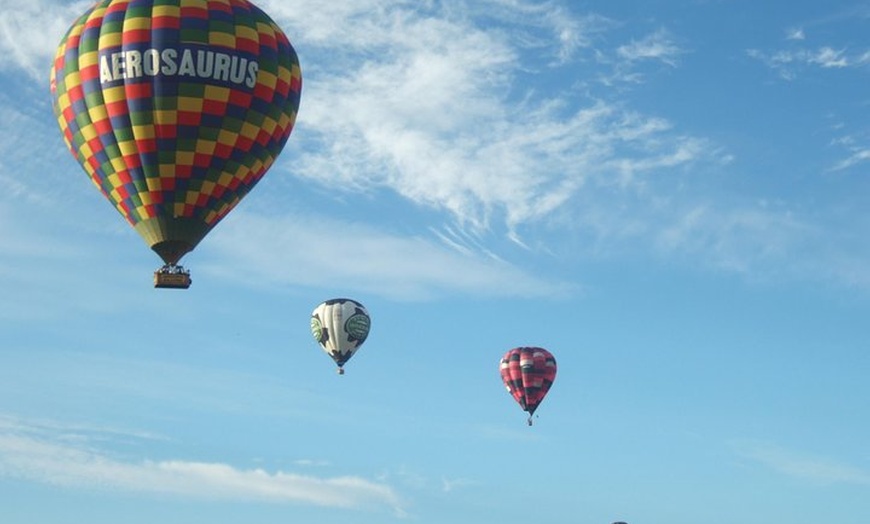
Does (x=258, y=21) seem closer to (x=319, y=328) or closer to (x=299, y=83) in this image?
(x=299, y=83)

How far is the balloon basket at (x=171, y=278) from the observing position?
5366 cm

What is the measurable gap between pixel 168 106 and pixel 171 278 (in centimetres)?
615

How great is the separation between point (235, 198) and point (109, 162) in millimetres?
4867

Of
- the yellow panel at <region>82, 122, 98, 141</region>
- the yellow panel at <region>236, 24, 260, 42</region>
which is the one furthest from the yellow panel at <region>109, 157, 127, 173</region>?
the yellow panel at <region>236, 24, 260, 42</region>

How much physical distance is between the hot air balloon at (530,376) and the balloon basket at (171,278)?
40.4m

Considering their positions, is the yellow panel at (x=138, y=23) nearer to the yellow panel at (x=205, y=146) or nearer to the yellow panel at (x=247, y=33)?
the yellow panel at (x=247, y=33)

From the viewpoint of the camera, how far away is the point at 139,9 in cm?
5409

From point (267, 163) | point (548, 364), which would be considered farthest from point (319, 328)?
point (267, 163)

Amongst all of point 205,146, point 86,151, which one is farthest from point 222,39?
point 86,151

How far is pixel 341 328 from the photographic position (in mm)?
85375

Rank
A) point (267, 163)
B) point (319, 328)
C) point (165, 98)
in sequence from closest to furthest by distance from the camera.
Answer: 1. point (165, 98)
2. point (267, 163)
3. point (319, 328)

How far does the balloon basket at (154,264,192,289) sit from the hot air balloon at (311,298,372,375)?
1241 inches

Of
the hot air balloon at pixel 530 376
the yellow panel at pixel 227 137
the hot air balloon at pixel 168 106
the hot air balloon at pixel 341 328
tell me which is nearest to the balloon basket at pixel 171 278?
the hot air balloon at pixel 168 106

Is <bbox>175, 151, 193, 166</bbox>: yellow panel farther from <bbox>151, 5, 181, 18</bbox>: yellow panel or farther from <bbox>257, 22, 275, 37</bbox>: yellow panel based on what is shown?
<bbox>257, 22, 275, 37</bbox>: yellow panel
